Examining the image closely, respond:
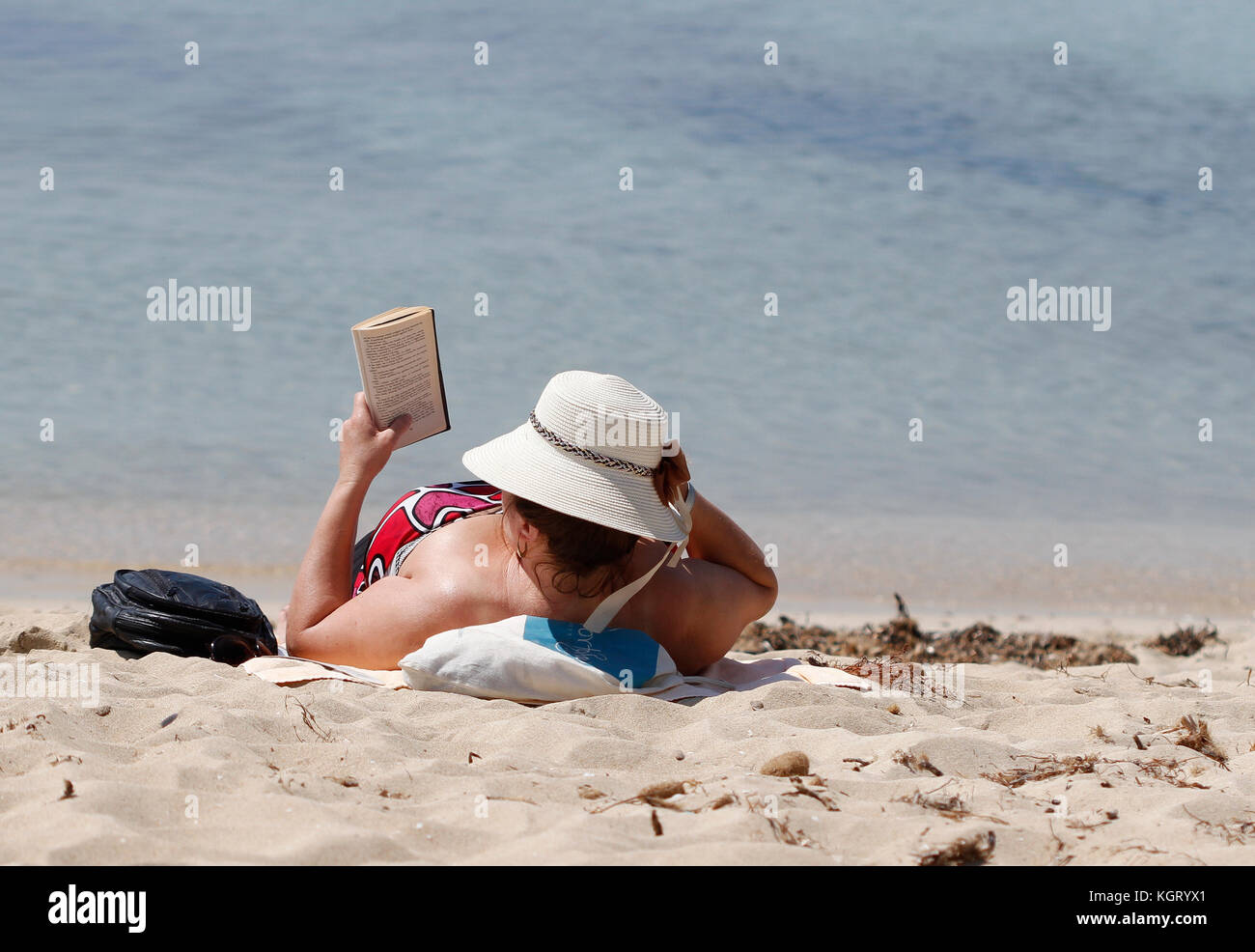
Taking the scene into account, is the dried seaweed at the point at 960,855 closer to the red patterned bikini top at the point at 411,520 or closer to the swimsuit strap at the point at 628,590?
the swimsuit strap at the point at 628,590

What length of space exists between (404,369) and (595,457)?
88 centimetres

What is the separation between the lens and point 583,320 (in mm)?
13656

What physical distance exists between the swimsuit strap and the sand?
0.96ft

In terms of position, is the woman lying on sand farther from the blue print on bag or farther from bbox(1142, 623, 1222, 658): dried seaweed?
bbox(1142, 623, 1222, 658): dried seaweed

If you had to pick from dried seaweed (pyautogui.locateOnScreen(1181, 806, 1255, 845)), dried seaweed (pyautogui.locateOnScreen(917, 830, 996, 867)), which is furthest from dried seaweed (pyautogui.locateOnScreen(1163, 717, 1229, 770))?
dried seaweed (pyautogui.locateOnScreen(917, 830, 996, 867))

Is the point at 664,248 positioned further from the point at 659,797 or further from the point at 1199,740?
the point at 659,797

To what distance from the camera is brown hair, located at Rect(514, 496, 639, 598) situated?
3365mm

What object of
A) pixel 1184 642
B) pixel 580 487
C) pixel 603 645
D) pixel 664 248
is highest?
pixel 664 248

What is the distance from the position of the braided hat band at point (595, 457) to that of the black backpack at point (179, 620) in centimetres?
136

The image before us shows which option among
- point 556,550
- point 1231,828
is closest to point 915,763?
point 1231,828

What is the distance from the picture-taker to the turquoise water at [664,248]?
10531 mm

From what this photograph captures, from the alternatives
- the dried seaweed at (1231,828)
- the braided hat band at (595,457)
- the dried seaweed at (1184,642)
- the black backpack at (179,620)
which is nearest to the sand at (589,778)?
the dried seaweed at (1231,828)

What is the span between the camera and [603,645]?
11.7ft
